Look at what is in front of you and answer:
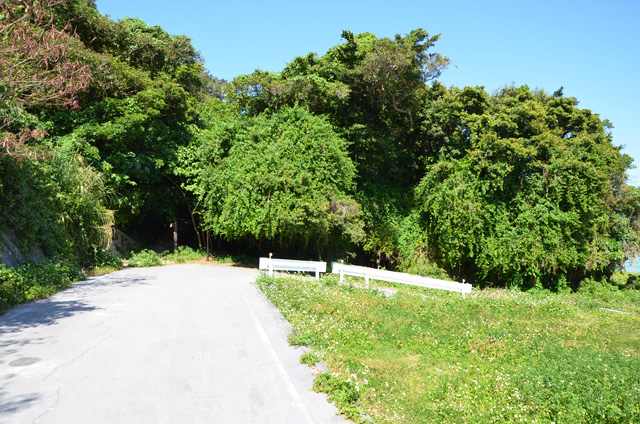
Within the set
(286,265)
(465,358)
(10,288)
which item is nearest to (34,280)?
(10,288)

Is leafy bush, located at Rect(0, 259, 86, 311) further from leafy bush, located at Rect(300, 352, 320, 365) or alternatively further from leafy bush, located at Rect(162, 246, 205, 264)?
leafy bush, located at Rect(162, 246, 205, 264)

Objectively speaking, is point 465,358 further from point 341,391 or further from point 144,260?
point 144,260

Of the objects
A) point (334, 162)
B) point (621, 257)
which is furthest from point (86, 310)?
point (621, 257)

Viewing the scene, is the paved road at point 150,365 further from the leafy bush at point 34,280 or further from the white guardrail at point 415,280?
the white guardrail at point 415,280

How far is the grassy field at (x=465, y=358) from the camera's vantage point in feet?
17.1

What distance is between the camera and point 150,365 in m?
6.10

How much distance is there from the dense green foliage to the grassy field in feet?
29.7

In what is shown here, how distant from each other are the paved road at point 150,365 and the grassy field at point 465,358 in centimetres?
57

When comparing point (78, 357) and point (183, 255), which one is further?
point (183, 255)

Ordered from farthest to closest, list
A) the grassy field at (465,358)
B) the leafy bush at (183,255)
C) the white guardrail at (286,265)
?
1. the leafy bush at (183,255)
2. the white guardrail at (286,265)
3. the grassy field at (465,358)

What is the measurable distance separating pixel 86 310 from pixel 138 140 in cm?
1512

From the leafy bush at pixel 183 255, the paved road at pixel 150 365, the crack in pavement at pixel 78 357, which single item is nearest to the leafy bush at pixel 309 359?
the paved road at pixel 150 365

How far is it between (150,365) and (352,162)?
18.2 metres

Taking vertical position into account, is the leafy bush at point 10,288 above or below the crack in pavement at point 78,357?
above
